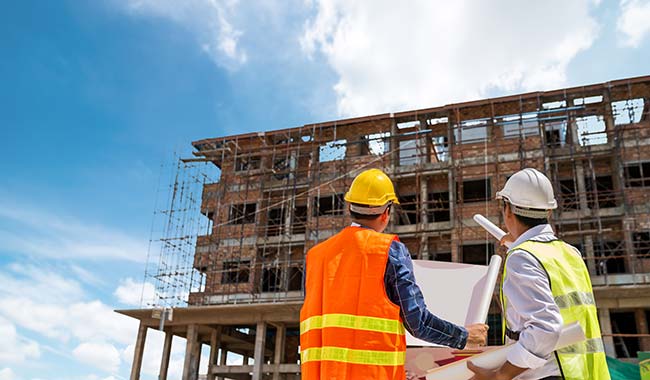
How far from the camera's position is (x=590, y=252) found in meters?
21.2

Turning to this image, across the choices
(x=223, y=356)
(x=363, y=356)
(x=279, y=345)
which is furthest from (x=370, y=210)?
(x=223, y=356)

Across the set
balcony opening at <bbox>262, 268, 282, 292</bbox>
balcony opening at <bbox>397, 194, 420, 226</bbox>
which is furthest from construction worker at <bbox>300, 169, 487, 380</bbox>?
balcony opening at <bbox>262, 268, 282, 292</bbox>

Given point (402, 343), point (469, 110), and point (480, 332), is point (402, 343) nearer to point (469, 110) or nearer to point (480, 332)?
point (480, 332)

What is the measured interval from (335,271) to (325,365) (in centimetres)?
46

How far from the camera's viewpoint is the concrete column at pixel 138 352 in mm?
23906

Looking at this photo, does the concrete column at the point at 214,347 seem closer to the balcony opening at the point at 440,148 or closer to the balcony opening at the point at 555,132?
the balcony opening at the point at 440,148

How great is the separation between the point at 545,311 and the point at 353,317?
33.9 inches

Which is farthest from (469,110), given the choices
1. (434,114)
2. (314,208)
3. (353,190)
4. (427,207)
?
(353,190)

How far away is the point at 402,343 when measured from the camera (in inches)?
109

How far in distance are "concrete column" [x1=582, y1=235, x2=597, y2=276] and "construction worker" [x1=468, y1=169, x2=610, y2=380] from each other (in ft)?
64.8

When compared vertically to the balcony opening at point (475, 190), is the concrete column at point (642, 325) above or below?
below

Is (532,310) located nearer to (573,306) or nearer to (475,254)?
(573,306)

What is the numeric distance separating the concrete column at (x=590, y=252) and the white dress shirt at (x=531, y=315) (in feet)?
65.4

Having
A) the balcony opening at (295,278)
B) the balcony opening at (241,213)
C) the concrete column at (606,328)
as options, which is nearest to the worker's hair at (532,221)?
the concrete column at (606,328)
